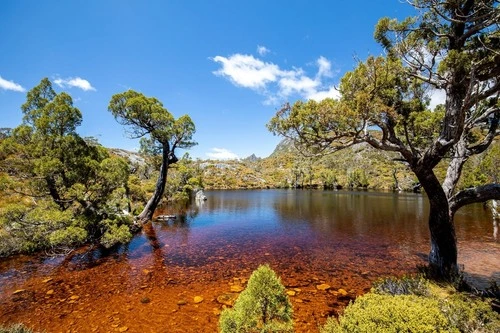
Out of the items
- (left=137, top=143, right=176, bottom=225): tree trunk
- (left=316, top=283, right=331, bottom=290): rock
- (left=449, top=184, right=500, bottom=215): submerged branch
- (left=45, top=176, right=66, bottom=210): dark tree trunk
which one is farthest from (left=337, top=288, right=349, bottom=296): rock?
(left=137, top=143, right=176, bottom=225): tree trunk

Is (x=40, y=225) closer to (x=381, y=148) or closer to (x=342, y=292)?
(x=342, y=292)

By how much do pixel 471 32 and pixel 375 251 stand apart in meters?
13.7

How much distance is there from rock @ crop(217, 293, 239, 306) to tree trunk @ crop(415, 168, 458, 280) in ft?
26.4

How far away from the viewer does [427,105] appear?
10438 mm

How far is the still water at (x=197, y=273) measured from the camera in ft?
27.2

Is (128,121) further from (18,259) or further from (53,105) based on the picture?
(18,259)

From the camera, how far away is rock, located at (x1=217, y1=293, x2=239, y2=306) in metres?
9.26

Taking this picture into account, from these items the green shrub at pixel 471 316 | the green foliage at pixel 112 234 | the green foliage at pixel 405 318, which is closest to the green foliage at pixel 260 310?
the green foliage at pixel 405 318

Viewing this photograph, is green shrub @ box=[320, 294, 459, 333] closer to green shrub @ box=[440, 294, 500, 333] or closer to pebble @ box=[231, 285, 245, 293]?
green shrub @ box=[440, 294, 500, 333]

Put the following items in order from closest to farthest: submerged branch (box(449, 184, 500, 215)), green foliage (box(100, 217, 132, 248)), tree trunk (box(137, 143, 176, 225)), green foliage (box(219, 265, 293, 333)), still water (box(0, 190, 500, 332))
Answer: green foliage (box(219, 265, 293, 333)) → submerged branch (box(449, 184, 500, 215)) → still water (box(0, 190, 500, 332)) → green foliage (box(100, 217, 132, 248)) → tree trunk (box(137, 143, 176, 225))

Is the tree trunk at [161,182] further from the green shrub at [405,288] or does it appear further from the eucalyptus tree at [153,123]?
the green shrub at [405,288]

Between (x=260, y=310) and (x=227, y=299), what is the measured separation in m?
5.09

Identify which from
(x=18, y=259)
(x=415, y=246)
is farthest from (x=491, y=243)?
(x=18, y=259)

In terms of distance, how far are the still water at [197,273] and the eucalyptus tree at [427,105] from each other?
4.79 meters
